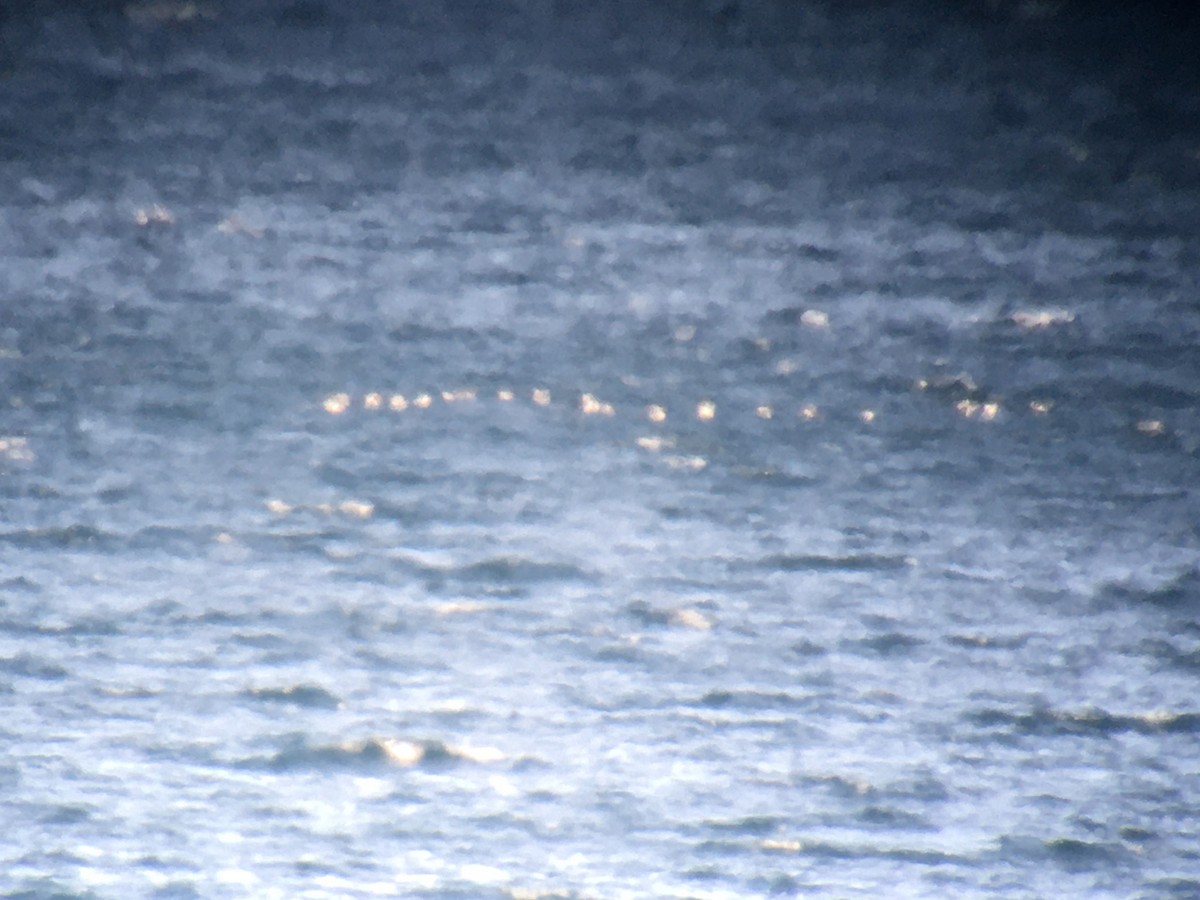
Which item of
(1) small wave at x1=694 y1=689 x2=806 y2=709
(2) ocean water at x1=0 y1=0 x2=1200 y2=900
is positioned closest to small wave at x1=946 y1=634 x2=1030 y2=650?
(2) ocean water at x1=0 y1=0 x2=1200 y2=900

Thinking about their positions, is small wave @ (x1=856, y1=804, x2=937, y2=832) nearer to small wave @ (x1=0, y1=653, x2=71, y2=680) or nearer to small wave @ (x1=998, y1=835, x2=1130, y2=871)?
small wave @ (x1=998, y1=835, x2=1130, y2=871)

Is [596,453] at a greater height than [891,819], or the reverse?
[596,453]

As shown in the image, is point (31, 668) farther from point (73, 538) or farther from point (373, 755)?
point (373, 755)

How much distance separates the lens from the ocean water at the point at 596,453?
68 centimetres

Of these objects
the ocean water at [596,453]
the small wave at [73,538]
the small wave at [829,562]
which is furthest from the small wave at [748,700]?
the small wave at [73,538]

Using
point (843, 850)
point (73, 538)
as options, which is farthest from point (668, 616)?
point (73, 538)

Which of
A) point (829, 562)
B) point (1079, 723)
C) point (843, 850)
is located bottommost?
point (843, 850)

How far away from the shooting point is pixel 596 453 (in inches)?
28.7

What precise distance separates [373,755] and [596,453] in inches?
12.9

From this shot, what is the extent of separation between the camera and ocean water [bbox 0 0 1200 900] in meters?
0.68

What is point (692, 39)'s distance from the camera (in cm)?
68

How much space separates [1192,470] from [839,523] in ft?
0.94

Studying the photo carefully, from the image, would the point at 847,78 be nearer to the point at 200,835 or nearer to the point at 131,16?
the point at 131,16

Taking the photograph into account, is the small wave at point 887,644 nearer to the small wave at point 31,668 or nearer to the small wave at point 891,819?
the small wave at point 891,819
